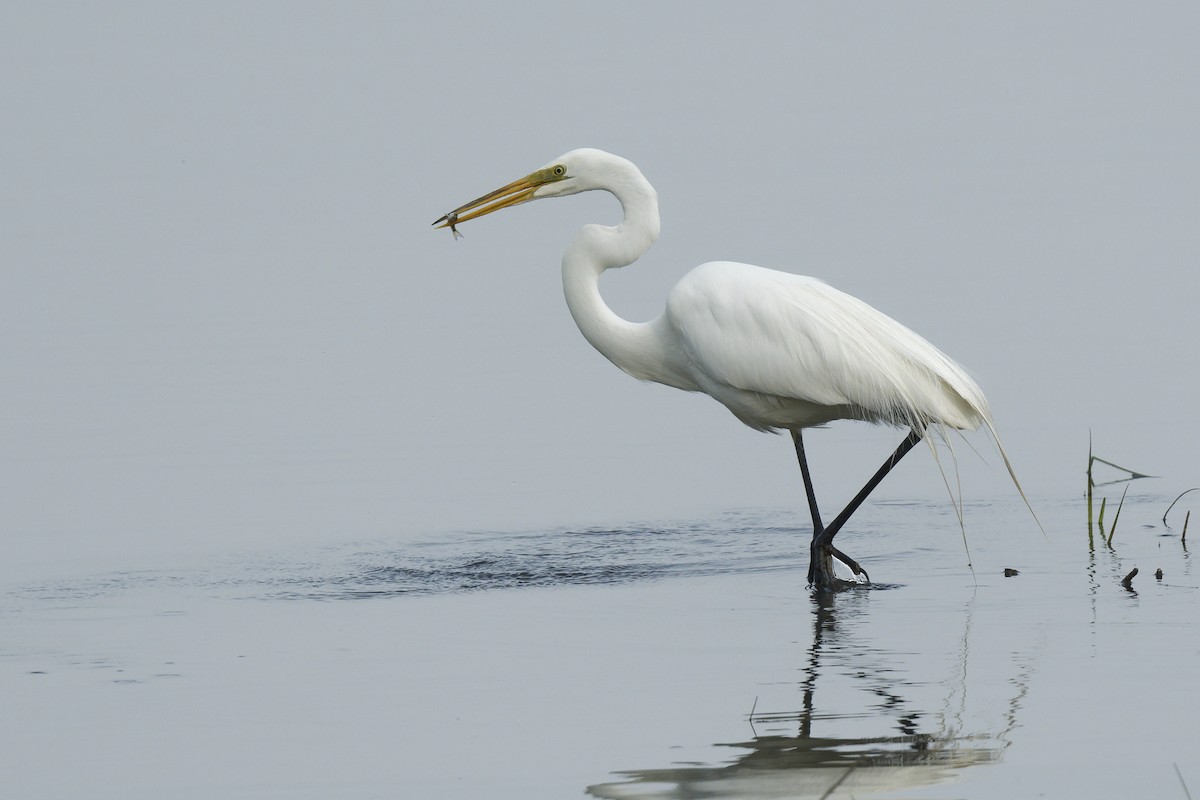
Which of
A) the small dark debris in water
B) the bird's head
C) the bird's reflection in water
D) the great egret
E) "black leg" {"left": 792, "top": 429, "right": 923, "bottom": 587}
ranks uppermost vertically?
the bird's head

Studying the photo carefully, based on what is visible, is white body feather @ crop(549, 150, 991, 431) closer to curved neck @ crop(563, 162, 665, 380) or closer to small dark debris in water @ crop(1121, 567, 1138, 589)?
curved neck @ crop(563, 162, 665, 380)

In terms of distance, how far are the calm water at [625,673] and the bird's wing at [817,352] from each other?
0.82m

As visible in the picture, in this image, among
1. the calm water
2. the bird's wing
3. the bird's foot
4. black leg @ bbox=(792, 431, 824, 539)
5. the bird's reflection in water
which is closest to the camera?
the bird's reflection in water

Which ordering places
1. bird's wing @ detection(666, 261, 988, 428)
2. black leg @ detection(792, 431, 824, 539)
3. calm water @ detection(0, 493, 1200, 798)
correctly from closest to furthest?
1. calm water @ detection(0, 493, 1200, 798)
2. bird's wing @ detection(666, 261, 988, 428)
3. black leg @ detection(792, 431, 824, 539)

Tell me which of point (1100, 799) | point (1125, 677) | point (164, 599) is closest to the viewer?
point (1100, 799)

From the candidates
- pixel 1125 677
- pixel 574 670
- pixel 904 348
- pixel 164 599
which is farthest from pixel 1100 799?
pixel 164 599

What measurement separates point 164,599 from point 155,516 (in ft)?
7.88

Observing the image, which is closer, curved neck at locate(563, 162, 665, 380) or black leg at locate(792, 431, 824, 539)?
black leg at locate(792, 431, 824, 539)

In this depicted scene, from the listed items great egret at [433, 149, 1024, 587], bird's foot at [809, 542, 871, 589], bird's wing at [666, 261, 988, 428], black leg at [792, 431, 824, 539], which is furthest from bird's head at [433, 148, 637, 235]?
bird's foot at [809, 542, 871, 589]

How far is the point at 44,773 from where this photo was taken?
5633 millimetres

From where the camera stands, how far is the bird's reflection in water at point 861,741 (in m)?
5.12

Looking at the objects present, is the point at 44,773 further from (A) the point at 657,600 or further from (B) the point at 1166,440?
(B) the point at 1166,440

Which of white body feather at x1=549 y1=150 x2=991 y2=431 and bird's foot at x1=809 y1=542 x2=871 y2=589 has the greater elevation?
white body feather at x1=549 y1=150 x2=991 y2=431

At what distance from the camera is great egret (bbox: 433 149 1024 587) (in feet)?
28.4
